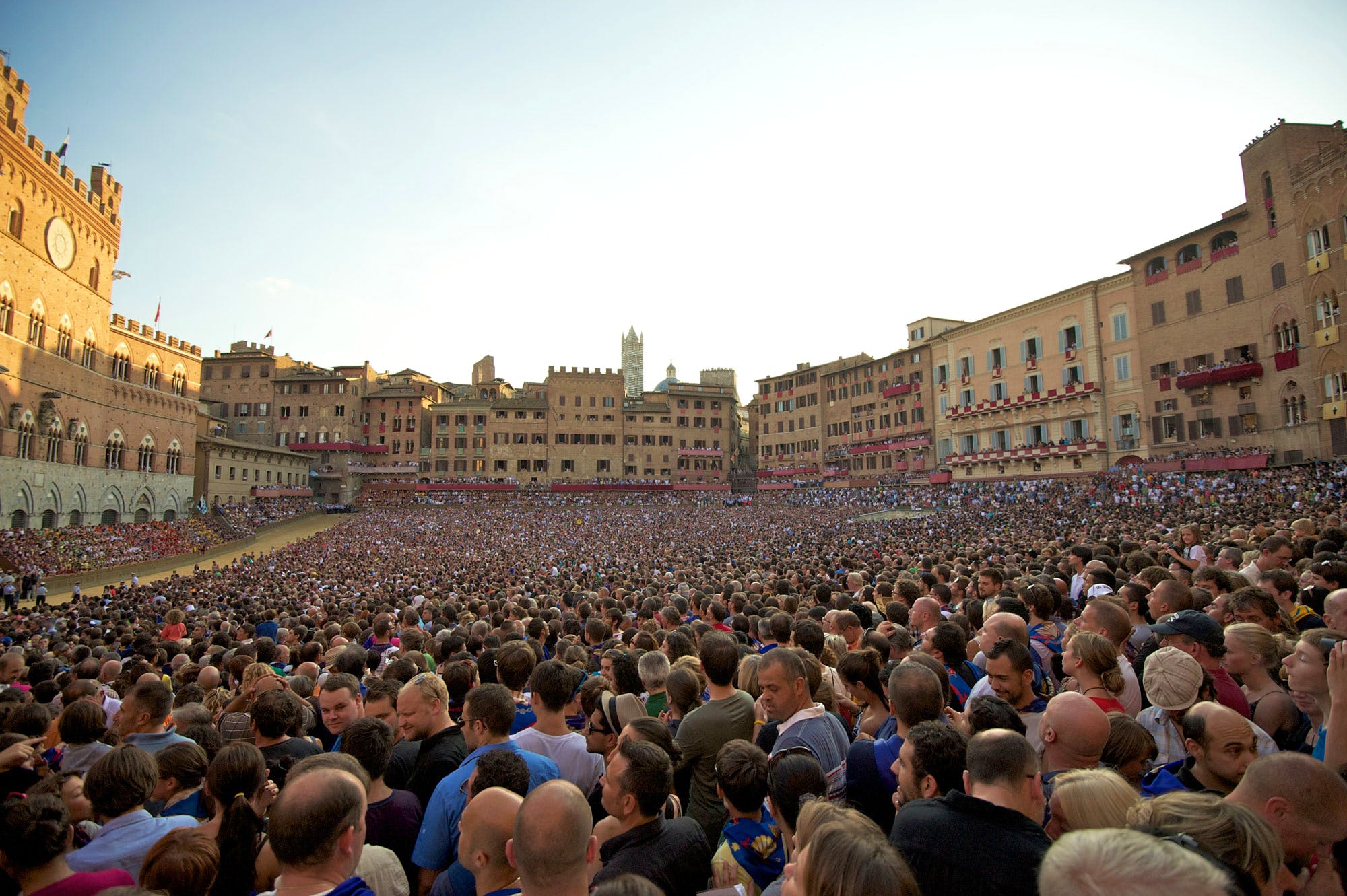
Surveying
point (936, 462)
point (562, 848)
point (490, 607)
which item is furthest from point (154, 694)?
point (936, 462)

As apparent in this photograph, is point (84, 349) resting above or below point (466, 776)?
above

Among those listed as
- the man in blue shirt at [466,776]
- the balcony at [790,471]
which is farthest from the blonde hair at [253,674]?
the balcony at [790,471]

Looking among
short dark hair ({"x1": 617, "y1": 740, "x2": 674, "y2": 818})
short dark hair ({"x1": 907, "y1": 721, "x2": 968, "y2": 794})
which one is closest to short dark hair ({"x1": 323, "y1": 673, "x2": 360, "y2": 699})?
short dark hair ({"x1": 617, "y1": 740, "x2": 674, "y2": 818})

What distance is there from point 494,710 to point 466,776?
0.46 metres

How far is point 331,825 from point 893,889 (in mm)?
2185

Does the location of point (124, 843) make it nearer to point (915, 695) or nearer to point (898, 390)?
point (915, 695)

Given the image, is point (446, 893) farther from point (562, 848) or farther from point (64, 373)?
point (64, 373)

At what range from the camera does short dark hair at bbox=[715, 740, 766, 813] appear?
323 cm

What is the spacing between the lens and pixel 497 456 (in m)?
67.6

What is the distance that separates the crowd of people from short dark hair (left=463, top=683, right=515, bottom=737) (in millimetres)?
13

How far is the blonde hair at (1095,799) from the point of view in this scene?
8.32ft

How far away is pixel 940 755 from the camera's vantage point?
121 inches

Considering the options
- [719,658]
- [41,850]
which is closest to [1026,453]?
[719,658]

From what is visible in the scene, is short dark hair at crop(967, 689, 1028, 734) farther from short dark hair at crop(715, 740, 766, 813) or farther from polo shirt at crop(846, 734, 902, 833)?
short dark hair at crop(715, 740, 766, 813)
